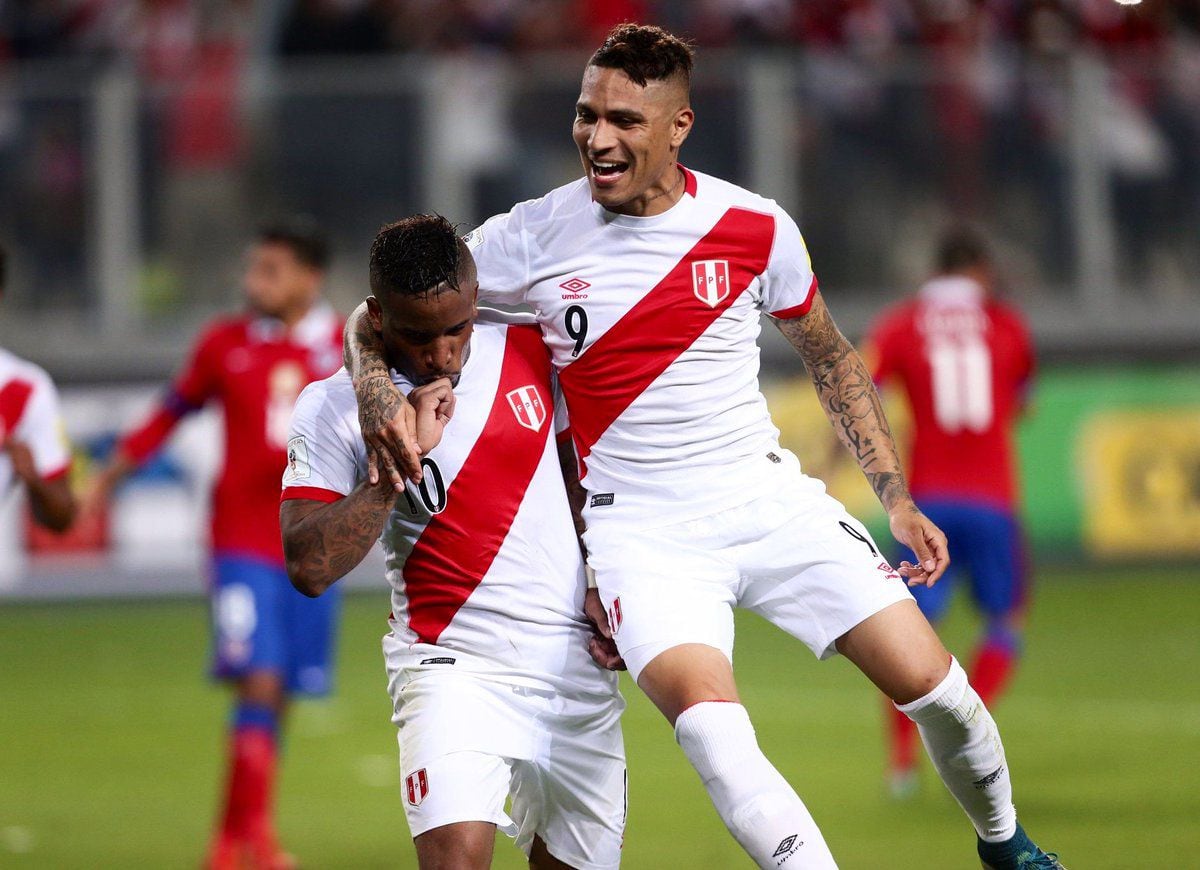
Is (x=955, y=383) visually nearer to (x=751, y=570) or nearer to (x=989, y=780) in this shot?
(x=989, y=780)

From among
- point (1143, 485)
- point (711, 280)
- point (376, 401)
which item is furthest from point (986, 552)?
point (1143, 485)

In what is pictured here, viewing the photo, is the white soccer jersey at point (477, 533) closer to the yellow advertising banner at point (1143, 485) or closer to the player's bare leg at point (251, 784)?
the player's bare leg at point (251, 784)

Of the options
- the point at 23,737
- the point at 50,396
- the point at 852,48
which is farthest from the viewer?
the point at 852,48

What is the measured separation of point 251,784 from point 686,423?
2748 millimetres

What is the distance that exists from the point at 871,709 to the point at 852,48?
25.8 ft

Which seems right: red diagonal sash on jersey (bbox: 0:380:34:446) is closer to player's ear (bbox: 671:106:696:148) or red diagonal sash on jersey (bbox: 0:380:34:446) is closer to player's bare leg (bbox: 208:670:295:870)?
player's bare leg (bbox: 208:670:295:870)

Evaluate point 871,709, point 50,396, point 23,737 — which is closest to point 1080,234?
point 871,709

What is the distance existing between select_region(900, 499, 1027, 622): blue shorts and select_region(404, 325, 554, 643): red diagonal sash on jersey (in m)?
4.34

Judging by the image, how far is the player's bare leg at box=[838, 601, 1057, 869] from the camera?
4.72 meters


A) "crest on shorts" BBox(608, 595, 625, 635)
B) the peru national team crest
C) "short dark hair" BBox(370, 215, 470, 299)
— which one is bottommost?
"crest on shorts" BBox(608, 595, 625, 635)

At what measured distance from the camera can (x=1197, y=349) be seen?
15.1 m

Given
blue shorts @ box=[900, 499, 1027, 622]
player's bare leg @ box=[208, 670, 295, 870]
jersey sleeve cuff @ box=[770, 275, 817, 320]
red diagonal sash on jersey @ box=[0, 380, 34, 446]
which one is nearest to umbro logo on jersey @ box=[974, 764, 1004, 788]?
jersey sleeve cuff @ box=[770, 275, 817, 320]

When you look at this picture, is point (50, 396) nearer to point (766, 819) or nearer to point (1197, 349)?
point (766, 819)

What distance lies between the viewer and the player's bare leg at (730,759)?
433 centimetres
